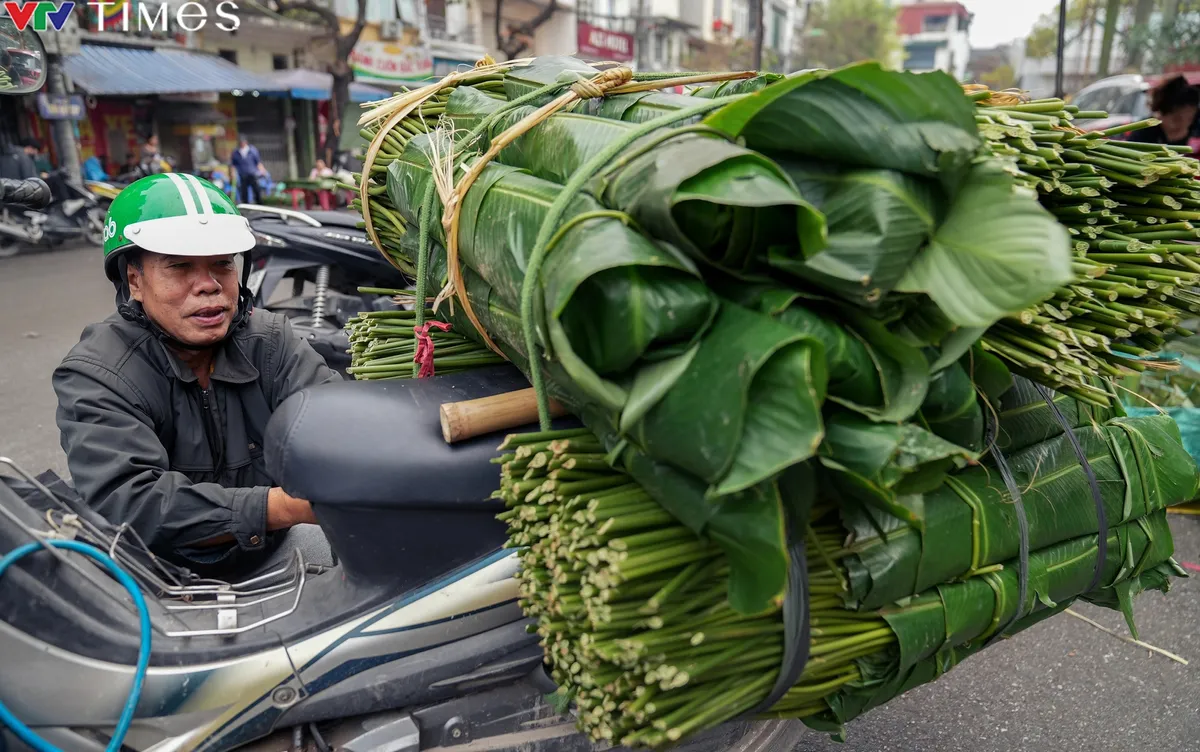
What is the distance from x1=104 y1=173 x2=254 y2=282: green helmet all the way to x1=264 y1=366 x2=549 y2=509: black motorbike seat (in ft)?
2.21

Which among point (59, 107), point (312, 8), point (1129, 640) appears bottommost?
point (1129, 640)

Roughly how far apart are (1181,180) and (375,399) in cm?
159

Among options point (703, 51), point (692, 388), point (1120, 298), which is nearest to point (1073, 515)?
point (1120, 298)

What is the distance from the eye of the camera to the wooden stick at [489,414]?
1.48 metres

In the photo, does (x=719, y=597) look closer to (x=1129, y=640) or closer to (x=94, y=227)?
(x=1129, y=640)

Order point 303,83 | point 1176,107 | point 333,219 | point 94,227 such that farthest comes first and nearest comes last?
point 303,83
point 94,227
point 1176,107
point 333,219

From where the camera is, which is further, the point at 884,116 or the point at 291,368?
the point at 291,368

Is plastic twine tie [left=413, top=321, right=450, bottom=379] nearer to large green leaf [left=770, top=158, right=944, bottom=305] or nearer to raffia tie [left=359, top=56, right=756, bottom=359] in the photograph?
raffia tie [left=359, top=56, right=756, bottom=359]

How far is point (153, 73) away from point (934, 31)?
3106 inches

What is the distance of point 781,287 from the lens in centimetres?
110

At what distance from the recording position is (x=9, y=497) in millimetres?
1531

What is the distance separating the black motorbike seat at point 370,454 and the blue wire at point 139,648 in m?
0.35

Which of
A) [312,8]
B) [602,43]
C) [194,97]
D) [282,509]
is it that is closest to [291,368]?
[282,509]

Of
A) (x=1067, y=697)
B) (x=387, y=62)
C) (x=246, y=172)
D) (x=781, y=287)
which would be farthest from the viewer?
(x=387, y=62)
